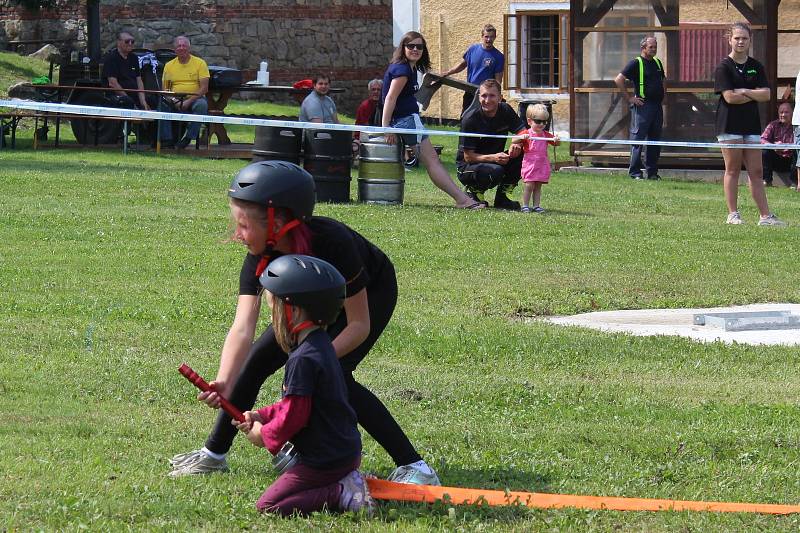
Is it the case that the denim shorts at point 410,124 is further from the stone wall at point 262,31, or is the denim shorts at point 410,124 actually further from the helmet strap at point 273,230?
the stone wall at point 262,31

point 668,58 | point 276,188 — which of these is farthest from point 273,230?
point 668,58

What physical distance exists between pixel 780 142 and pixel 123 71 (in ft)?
33.4

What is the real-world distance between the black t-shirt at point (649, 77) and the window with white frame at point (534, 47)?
8.57 metres

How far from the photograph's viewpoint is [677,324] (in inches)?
377

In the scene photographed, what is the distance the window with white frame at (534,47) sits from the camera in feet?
98.2

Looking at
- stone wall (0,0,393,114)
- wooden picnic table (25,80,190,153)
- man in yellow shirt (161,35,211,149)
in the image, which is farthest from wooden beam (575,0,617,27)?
stone wall (0,0,393,114)

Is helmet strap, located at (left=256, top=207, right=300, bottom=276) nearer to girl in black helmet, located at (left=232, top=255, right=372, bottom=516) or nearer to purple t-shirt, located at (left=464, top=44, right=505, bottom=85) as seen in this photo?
girl in black helmet, located at (left=232, top=255, right=372, bottom=516)

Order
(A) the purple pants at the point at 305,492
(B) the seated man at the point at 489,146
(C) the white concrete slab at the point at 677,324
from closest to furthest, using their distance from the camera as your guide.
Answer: (A) the purple pants at the point at 305,492 < (C) the white concrete slab at the point at 677,324 < (B) the seated man at the point at 489,146

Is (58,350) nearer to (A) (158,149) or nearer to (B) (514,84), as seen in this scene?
(A) (158,149)

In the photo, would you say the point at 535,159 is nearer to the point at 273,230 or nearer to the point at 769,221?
the point at 769,221

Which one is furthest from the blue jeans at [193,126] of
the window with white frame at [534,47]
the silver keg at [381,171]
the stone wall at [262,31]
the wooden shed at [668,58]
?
the stone wall at [262,31]

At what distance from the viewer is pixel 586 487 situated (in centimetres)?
557

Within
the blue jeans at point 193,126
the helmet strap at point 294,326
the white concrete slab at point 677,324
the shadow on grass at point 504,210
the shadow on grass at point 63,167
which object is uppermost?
the blue jeans at point 193,126

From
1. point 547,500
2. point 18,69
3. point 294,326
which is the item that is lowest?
point 547,500
